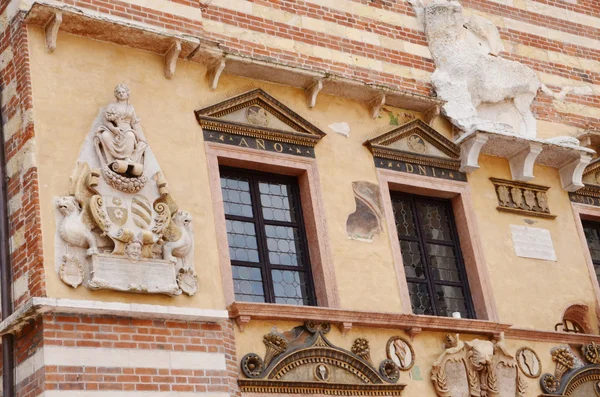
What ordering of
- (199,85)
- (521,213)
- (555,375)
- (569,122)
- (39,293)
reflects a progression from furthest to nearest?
1. (569,122)
2. (521,213)
3. (555,375)
4. (199,85)
5. (39,293)

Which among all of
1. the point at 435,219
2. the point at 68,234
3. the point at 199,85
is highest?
the point at 199,85

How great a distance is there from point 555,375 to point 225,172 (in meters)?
4.44

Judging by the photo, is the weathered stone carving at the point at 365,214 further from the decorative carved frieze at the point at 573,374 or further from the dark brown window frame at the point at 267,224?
the decorative carved frieze at the point at 573,374

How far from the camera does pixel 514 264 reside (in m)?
13.3

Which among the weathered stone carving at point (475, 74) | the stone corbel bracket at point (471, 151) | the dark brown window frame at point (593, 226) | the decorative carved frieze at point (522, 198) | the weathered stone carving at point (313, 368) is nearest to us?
the weathered stone carving at point (313, 368)

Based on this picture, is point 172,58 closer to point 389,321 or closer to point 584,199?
point 389,321

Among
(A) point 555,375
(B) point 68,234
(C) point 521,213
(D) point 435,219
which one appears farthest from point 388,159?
(B) point 68,234

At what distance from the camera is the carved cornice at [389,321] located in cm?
1087

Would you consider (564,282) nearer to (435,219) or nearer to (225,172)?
(435,219)

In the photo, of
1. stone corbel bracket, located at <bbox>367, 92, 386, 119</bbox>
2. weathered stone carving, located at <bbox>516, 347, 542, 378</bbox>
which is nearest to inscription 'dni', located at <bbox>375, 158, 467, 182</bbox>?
stone corbel bracket, located at <bbox>367, 92, 386, 119</bbox>

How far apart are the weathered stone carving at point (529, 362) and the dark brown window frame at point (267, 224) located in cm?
258

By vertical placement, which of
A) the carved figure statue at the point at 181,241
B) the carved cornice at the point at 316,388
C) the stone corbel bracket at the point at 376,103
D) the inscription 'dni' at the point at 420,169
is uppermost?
A: the stone corbel bracket at the point at 376,103

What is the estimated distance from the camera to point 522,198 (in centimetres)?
1389

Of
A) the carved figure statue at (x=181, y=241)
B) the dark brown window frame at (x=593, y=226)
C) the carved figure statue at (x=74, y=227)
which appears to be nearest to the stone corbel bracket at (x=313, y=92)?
the carved figure statue at (x=181, y=241)
